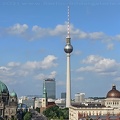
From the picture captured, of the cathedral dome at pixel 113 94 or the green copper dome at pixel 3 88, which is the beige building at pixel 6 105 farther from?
the cathedral dome at pixel 113 94

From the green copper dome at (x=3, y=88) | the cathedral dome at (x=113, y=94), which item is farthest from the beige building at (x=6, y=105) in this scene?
the cathedral dome at (x=113, y=94)

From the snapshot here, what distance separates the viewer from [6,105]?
16925cm

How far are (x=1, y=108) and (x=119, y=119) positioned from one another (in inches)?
3357

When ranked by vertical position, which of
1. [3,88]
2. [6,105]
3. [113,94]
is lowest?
[6,105]

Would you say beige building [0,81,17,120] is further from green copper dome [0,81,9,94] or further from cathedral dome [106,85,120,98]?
cathedral dome [106,85,120,98]

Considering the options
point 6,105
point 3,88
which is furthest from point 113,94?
point 3,88

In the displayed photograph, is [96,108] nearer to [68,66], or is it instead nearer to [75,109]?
[75,109]

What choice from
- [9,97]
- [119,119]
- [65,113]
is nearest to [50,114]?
[65,113]

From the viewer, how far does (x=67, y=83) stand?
640ft

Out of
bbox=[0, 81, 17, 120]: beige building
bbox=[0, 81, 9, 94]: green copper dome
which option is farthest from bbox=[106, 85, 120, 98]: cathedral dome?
bbox=[0, 81, 9, 94]: green copper dome

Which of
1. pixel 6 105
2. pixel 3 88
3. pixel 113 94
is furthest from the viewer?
pixel 3 88

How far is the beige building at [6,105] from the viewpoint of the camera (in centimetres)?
16588

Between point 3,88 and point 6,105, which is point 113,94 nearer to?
point 6,105

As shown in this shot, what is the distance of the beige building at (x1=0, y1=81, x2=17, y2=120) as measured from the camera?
6531 inches
